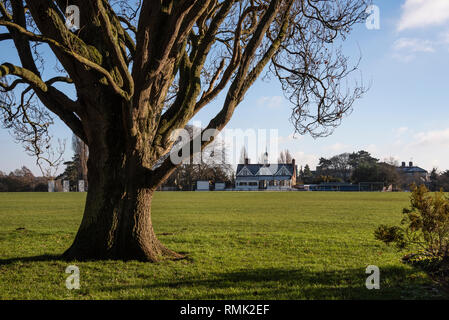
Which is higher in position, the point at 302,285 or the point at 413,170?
the point at 413,170

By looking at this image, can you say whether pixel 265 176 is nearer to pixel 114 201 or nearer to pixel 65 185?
pixel 65 185

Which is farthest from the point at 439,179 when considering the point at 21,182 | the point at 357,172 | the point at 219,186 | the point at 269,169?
the point at 21,182

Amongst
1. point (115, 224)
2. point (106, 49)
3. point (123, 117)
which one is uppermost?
point (106, 49)

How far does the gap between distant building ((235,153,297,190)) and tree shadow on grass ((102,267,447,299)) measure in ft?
259

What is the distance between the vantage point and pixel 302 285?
540 centimetres

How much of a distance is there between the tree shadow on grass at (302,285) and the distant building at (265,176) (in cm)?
7900

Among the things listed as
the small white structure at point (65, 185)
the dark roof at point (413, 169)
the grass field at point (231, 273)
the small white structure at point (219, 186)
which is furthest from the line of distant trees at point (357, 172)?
the grass field at point (231, 273)

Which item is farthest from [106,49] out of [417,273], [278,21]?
[417,273]

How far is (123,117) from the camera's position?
6547 mm

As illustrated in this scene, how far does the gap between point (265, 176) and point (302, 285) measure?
86792 millimetres

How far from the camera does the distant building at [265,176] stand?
87.9 meters

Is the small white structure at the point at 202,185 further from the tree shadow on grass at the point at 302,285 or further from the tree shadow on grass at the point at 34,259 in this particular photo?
the tree shadow on grass at the point at 302,285
